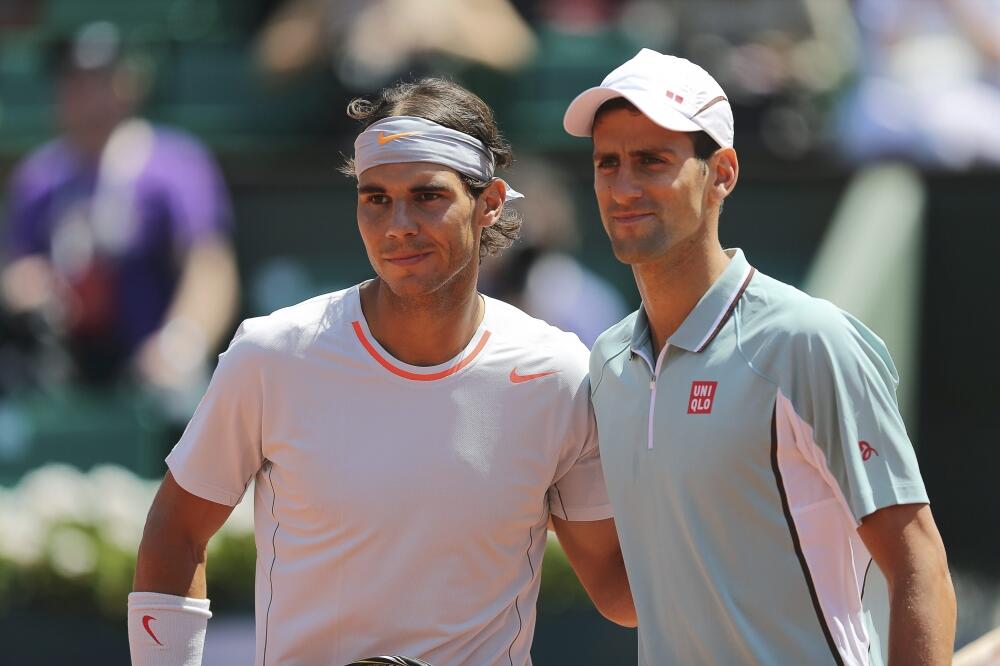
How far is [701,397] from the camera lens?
3115 millimetres

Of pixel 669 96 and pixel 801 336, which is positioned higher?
pixel 669 96

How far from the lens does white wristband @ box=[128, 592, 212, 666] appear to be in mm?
3463

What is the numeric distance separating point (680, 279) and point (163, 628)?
1.37 m

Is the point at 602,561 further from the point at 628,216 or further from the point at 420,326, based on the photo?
the point at 628,216

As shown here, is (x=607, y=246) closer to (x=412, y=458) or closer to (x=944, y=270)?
(x=944, y=270)

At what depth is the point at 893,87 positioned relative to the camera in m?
8.06

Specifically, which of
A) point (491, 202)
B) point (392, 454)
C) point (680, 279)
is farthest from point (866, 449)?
point (491, 202)

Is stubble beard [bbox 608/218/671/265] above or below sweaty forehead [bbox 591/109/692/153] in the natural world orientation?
below

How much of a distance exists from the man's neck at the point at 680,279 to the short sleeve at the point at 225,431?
89 cm

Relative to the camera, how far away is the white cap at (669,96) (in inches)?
124

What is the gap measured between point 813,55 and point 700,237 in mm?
5214

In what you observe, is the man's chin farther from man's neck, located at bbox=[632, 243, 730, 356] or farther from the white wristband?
the white wristband

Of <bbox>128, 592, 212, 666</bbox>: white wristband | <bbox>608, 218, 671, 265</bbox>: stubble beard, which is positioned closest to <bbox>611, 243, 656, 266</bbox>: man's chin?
<bbox>608, 218, 671, 265</bbox>: stubble beard

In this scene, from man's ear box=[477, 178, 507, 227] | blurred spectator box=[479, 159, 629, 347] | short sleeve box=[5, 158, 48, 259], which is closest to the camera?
man's ear box=[477, 178, 507, 227]
